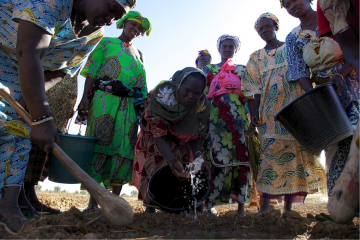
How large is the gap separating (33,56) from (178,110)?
165 centimetres

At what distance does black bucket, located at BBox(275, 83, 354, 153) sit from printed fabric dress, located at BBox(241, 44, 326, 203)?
110cm

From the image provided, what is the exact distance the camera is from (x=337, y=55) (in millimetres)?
3068

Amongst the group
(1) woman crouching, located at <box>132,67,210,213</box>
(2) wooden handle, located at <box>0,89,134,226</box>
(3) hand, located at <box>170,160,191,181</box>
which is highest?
(1) woman crouching, located at <box>132,67,210,213</box>

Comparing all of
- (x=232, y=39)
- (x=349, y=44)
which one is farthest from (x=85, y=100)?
(x=349, y=44)

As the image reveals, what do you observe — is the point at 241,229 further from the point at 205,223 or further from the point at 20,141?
the point at 20,141

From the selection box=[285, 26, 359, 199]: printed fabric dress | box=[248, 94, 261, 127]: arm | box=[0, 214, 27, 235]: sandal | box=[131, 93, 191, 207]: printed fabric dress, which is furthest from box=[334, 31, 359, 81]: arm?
box=[0, 214, 27, 235]: sandal

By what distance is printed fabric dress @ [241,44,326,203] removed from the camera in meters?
3.70

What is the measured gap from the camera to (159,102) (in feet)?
11.4

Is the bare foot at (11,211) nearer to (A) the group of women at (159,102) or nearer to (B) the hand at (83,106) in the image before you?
(A) the group of women at (159,102)

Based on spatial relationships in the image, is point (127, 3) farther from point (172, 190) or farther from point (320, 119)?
point (172, 190)

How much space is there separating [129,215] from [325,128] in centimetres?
172

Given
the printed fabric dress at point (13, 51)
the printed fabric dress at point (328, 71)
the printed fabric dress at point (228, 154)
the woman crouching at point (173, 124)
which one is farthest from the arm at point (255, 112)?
the printed fabric dress at point (13, 51)

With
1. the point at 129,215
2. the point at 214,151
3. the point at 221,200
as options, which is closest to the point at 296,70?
the point at 214,151

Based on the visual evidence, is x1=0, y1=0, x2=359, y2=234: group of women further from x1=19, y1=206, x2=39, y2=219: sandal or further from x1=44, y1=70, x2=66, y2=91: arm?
x1=19, y1=206, x2=39, y2=219: sandal
